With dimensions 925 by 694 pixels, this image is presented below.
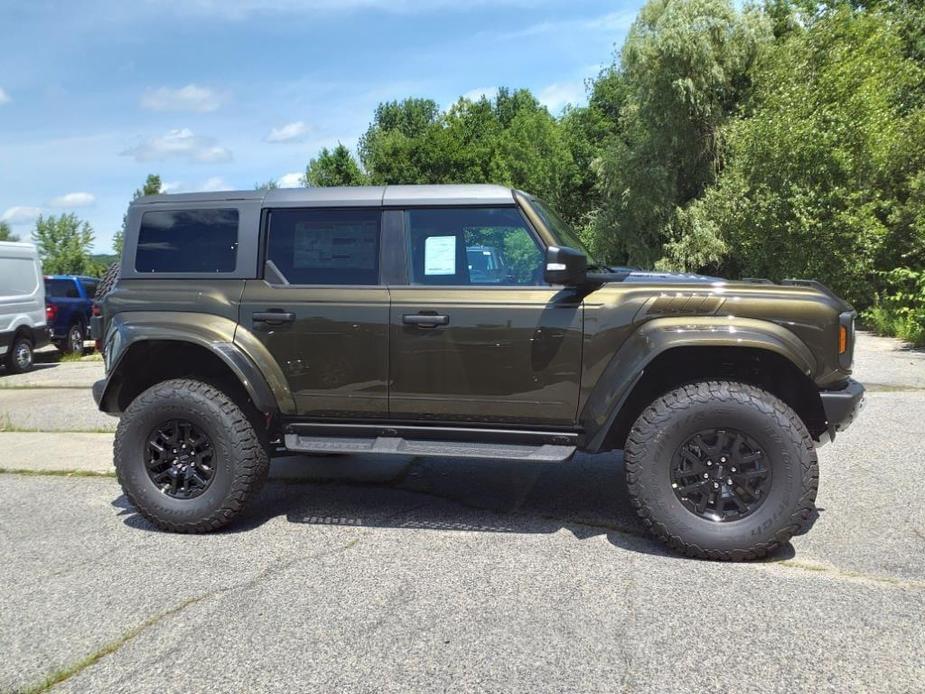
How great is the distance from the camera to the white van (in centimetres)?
1272

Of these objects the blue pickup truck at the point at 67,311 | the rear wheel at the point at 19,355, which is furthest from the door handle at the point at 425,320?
the blue pickup truck at the point at 67,311

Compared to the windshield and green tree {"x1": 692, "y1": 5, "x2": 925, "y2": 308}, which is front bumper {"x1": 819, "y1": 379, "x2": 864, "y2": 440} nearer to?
→ the windshield

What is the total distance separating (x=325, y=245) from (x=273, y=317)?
542mm

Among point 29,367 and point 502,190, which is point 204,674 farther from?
point 29,367

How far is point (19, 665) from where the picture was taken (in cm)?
285

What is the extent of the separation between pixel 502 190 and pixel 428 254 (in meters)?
0.57

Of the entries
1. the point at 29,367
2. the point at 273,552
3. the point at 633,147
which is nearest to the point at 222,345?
the point at 273,552

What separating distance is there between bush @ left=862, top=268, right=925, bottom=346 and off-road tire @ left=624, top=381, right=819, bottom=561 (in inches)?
399

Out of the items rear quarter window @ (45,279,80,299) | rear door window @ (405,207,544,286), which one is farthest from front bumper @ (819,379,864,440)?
rear quarter window @ (45,279,80,299)

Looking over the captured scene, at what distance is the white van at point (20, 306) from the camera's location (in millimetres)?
12719

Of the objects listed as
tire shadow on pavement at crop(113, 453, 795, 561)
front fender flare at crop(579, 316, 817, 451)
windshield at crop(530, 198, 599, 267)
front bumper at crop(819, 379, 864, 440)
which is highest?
windshield at crop(530, 198, 599, 267)

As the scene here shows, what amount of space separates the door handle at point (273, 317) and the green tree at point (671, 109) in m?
24.7

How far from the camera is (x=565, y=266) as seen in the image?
378 centimetres

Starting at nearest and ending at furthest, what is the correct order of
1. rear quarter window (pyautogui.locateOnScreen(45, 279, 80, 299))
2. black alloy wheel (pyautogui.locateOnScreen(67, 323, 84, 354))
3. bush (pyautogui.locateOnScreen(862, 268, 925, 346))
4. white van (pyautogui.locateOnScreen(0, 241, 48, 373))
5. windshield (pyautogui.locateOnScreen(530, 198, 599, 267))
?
windshield (pyautogui.locateOnScreen(530, 198, 599, 267)), bush (pyautogui.locateOnScreen(862, 268, 925, 346)), white van (pyautogui.locateOnScreen(0, 241, 48, 373)), black alloy wheel (pyautogui.locateOnScreen(67, 323, 84, 354)), rear quarter window (pyautogui.locateOnScreen(45, 279, 80, 299))
